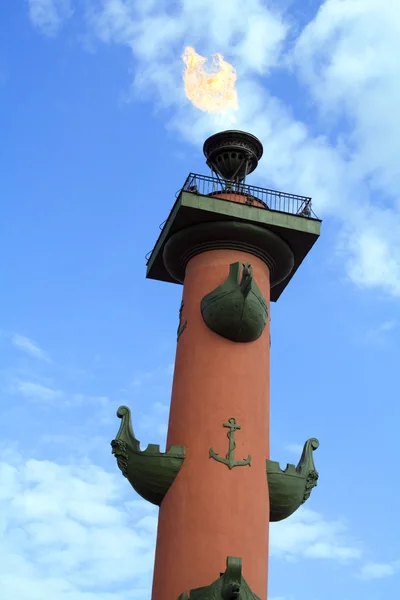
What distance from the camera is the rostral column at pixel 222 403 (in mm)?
17516

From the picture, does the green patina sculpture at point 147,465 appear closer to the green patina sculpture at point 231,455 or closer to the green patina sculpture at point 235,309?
the green patina sculpture at point 231,455

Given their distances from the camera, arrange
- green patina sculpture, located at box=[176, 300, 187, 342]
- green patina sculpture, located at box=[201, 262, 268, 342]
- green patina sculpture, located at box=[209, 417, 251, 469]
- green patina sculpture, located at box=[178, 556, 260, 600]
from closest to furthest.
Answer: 1. green patina sculpture, located at box=[178, 556, 260, 600]
2. green patina sculpture, located at box=[209, 417, 251, 469]
3. green patina sculpture, located at box=[201, 262, 268, 342]
4. green patina sculpture, located at box=[176, 300, 187, 342]

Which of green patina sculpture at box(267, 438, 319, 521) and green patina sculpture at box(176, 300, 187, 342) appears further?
green patina sculpture at box(176, 300, 187, 342)

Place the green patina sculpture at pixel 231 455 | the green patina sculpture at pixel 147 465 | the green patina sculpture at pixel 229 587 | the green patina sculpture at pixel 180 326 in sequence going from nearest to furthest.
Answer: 1. the green patina sculpture at pixel 229 587
2. the green patina sculpture at pixel 231 455
3. the green patina sculpture at pixel 147 465
4. the green patina sculpture at pixel 180 326

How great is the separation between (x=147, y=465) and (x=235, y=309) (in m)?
3.80

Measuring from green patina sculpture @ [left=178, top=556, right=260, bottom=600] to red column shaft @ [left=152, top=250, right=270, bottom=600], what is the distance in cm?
53

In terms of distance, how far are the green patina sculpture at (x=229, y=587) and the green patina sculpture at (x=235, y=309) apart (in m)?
5.32

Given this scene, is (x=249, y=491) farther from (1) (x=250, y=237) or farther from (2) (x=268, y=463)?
(1) (x=250, y=237)

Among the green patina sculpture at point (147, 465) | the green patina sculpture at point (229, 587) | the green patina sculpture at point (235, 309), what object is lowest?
the green patina sculpture at point (229, 587)

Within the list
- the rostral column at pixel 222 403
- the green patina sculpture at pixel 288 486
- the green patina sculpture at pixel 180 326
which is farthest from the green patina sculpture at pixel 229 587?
the green patina sculpture at pixel 180 326

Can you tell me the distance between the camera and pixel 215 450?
18406mm

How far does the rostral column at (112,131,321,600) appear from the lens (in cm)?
1752

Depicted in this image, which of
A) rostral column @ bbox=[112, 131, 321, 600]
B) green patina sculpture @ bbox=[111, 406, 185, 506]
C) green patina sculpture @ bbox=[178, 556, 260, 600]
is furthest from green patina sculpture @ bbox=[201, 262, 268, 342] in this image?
green patina sculpture @ bbox=[178, 556, 260, 600]

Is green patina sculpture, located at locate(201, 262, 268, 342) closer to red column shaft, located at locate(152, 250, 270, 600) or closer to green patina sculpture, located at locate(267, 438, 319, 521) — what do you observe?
red column shaft, located at locate(152, 250, 270, 600)
